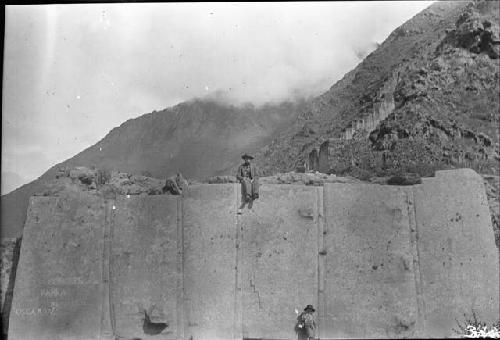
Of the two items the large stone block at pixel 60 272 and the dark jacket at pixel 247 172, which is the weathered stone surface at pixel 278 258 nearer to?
the dark jacket at pixel 247 172

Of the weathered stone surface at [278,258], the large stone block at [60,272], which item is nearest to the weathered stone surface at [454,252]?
the weathered stone surface at [278,258]

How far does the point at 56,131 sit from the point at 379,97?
1543 cm

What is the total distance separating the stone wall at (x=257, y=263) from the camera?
1306cm

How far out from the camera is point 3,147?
14.6 m

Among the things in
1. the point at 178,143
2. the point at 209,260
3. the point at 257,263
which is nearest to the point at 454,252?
the point at 257,263

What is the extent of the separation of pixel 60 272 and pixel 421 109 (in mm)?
13976

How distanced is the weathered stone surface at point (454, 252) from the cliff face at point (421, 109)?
1.76m

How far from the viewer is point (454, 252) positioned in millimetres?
13430

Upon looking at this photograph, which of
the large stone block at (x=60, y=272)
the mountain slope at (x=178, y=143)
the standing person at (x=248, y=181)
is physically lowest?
the large stone block at (x=60, y=272)

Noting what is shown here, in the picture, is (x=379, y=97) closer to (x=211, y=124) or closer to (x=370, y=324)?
(x=211, y=124)

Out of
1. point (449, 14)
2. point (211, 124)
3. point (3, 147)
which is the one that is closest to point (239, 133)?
point (211, 124)

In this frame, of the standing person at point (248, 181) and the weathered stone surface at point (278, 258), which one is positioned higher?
the standing person at point (248, 181)

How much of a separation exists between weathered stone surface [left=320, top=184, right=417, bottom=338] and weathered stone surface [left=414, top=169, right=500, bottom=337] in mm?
379

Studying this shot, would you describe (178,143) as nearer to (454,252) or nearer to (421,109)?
(454,252)
